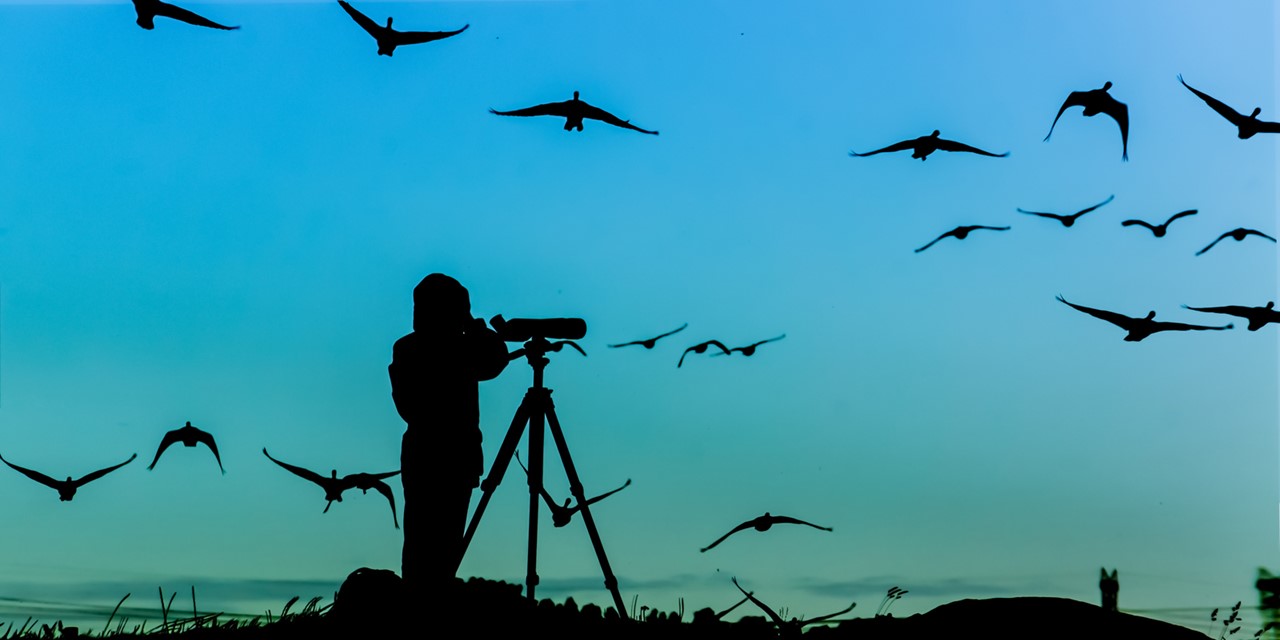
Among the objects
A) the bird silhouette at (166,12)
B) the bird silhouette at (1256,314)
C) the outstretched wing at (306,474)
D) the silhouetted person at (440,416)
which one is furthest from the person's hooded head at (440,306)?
the bird silhouette at (1256,314)

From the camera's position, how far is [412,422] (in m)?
8.25

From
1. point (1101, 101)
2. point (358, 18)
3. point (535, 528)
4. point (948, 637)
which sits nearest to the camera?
point (948, 637)

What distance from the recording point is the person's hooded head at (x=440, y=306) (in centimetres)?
823

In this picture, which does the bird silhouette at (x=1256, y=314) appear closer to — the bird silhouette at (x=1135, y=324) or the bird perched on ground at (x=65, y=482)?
the bird silhouette at (x=1135, y=324)

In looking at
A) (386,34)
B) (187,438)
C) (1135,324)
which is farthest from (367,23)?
(1135,324)

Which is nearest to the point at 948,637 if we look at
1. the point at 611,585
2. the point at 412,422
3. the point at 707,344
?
the point at 611,585

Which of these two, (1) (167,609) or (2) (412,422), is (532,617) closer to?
(2) (412,422)

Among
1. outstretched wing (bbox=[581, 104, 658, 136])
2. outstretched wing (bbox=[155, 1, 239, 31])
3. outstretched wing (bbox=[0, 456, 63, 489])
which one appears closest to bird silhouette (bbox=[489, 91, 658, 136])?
outstretched wing (bbox=[581, 104, 658, 136])

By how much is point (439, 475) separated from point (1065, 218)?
10.6 m

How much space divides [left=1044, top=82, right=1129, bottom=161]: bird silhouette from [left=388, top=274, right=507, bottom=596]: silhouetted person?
371 inches

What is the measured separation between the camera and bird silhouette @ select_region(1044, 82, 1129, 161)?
14516 millimetres

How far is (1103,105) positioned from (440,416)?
10.5m

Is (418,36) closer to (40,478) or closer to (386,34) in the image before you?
(386,34)

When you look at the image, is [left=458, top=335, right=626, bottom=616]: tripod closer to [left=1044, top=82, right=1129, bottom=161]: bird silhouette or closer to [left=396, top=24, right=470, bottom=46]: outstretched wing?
[left=396, top=24, right=470, bottom=46]: outstretched wing
